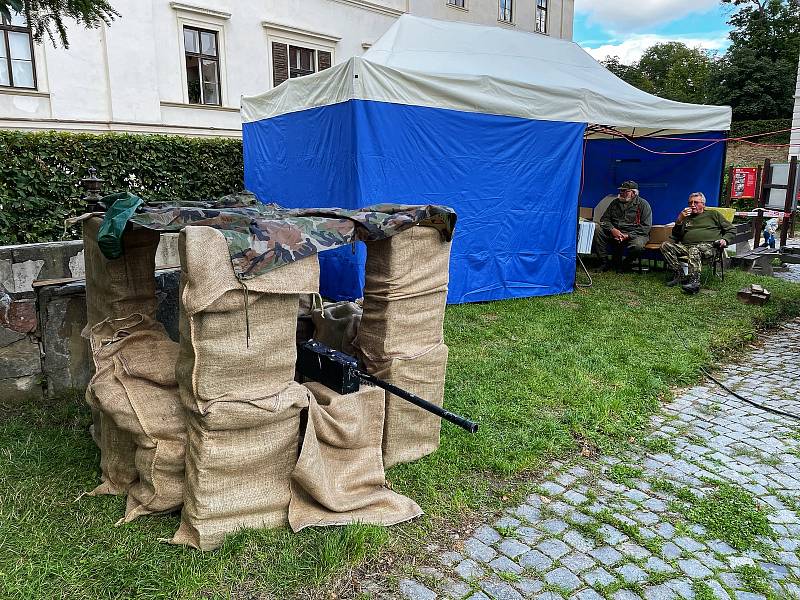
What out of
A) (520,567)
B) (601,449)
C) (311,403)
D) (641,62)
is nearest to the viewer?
(520,567)

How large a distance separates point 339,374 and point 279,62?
50.9ft

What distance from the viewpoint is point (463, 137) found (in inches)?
277

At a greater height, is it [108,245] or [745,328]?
[108,245]

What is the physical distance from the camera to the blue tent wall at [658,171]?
406 inches

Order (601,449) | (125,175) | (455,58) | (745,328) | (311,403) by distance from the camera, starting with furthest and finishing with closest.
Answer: (125,175)
(455,58)
(745,328)
(601,449)
(311,403)

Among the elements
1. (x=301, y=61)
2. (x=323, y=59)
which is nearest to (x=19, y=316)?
(x=301, y=61)

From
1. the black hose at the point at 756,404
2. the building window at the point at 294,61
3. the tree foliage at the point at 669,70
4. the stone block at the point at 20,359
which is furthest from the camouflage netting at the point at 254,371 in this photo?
the tree foliage at the point at 669,70

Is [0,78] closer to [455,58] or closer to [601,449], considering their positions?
[455,58]

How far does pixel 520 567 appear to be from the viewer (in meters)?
2.64

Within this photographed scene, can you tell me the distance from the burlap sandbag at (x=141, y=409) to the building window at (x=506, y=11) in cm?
2265

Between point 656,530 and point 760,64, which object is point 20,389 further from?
point 760,64

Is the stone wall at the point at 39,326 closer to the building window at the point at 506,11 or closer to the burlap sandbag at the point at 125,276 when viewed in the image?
the burlap sandbag at the point at 125,276

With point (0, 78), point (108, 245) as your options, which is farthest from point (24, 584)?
point (0, 78)

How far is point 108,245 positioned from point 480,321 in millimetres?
4387
